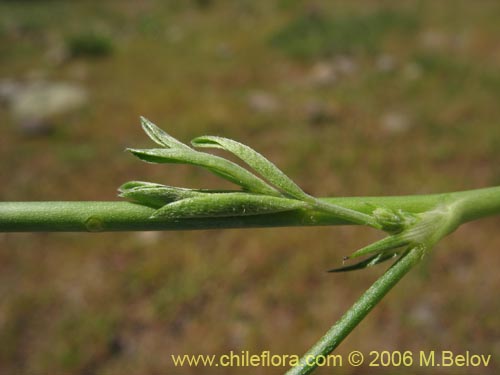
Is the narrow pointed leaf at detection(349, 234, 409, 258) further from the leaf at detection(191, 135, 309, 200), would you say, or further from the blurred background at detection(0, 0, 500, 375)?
the blurred background at detection(0, 0, 500, 375)

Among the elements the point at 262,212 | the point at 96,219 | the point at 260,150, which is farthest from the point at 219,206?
the point at 260,150

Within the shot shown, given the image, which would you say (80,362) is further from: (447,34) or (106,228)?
(447,34)

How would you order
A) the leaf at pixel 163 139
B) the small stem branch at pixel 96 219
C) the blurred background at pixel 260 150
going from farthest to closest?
the blurred background at pixel 260 150
the leaf at pixel 163 139
the small stem branch at pixel 96 219

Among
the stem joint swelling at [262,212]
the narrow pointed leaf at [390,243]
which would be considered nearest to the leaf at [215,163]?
the stem joint swelling at [262,212]

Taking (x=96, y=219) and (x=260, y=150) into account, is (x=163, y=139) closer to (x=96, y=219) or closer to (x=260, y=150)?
(x=96, y=219)

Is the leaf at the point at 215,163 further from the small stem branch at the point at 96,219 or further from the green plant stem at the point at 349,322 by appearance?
the green plant stem at the point at 349,322

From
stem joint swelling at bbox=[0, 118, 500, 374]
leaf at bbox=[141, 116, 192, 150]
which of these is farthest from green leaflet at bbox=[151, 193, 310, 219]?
leaf at bbox=[141, 116, 192, 150]
